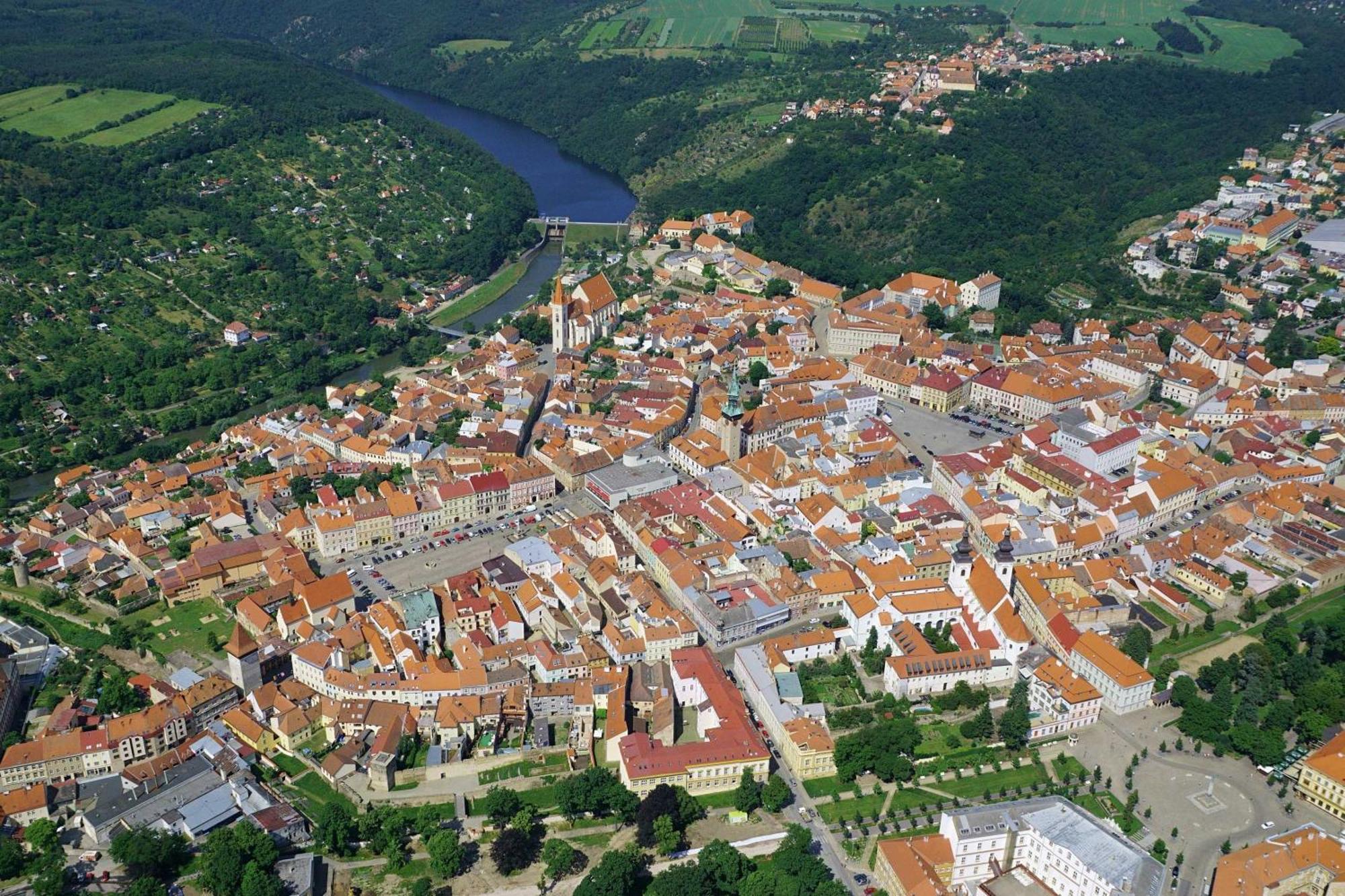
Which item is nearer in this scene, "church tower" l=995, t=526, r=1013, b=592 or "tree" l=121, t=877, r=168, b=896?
"tree" l=121, t=877, r=168, b=896


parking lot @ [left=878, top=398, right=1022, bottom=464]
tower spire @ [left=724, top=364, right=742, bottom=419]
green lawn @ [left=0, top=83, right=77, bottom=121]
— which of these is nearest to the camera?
tower spire @ [left=724, top=364, right=742, bottom=419]

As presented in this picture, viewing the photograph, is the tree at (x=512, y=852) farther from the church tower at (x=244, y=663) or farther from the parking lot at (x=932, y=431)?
the parking lot at (x=932, y=431)

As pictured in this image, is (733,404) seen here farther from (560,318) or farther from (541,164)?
(541,164)

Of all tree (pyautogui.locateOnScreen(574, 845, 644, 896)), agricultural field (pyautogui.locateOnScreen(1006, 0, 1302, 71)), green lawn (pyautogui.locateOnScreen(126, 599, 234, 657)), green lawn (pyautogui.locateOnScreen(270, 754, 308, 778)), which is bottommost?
green lawn (pyautogui.locateOnScreen(126, 599, 234, 657))

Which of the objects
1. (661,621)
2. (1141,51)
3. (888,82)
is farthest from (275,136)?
(1141,51)

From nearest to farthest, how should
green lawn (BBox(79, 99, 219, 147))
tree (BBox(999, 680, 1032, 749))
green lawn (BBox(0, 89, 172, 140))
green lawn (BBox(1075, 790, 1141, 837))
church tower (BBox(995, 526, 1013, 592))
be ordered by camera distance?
green lawn (BBox(1075, 790, 1141, 837)) → tree (BBox(999, 680, 1032, 749)) → church tower (BBox(995, 526, 1013, 592)) → green lawn (BBox(79, 99, 219, 147)) → green lawn (BBox(0, 89, 172, 140))

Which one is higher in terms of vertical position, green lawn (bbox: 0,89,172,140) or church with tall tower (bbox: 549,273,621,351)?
green lawn (bbox: 0,89,172,140)

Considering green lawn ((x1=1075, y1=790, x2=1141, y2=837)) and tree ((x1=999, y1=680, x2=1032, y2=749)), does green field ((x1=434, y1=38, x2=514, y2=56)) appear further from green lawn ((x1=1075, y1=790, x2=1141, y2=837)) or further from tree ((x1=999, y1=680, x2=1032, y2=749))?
green lawn ((x1=1075, y1=790, x2=1141, y2=837))

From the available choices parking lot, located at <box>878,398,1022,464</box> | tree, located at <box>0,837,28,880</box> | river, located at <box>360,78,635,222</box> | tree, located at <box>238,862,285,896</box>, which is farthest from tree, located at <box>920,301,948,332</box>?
tree, located at <box>0,837,28,880</box>
